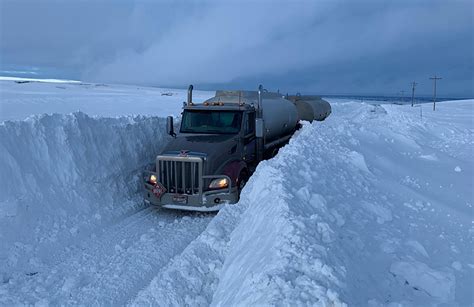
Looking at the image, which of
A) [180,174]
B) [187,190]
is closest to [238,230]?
[187,190]

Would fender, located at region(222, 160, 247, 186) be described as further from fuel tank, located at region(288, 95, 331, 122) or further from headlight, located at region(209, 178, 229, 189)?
fuel tank, located at region(288, 95, 331, 122)

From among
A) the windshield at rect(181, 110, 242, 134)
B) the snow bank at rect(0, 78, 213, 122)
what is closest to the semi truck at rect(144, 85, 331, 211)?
the windshield at rect(181, 110, 242, 134)

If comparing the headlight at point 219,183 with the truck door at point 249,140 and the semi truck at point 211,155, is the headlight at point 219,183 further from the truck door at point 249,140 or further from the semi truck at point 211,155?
the truck door at point 249,140

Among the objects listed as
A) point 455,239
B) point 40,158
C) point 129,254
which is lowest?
point 129,254

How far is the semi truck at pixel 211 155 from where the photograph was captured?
9.25 meters

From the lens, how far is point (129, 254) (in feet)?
23.3

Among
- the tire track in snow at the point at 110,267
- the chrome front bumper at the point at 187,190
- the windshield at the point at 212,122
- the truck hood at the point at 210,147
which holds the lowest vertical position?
the tire track in snow at the point at 110,267

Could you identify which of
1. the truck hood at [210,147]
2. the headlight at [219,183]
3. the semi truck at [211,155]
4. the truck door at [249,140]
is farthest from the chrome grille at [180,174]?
the truck door at [249,140]

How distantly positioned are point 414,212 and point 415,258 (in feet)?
6.97

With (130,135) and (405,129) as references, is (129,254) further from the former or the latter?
(405,129)

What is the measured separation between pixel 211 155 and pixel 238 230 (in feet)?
9.50

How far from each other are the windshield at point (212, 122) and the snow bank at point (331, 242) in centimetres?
207

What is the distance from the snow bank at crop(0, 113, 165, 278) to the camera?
24.5ft

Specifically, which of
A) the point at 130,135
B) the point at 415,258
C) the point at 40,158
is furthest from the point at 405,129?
the point at 40,158
